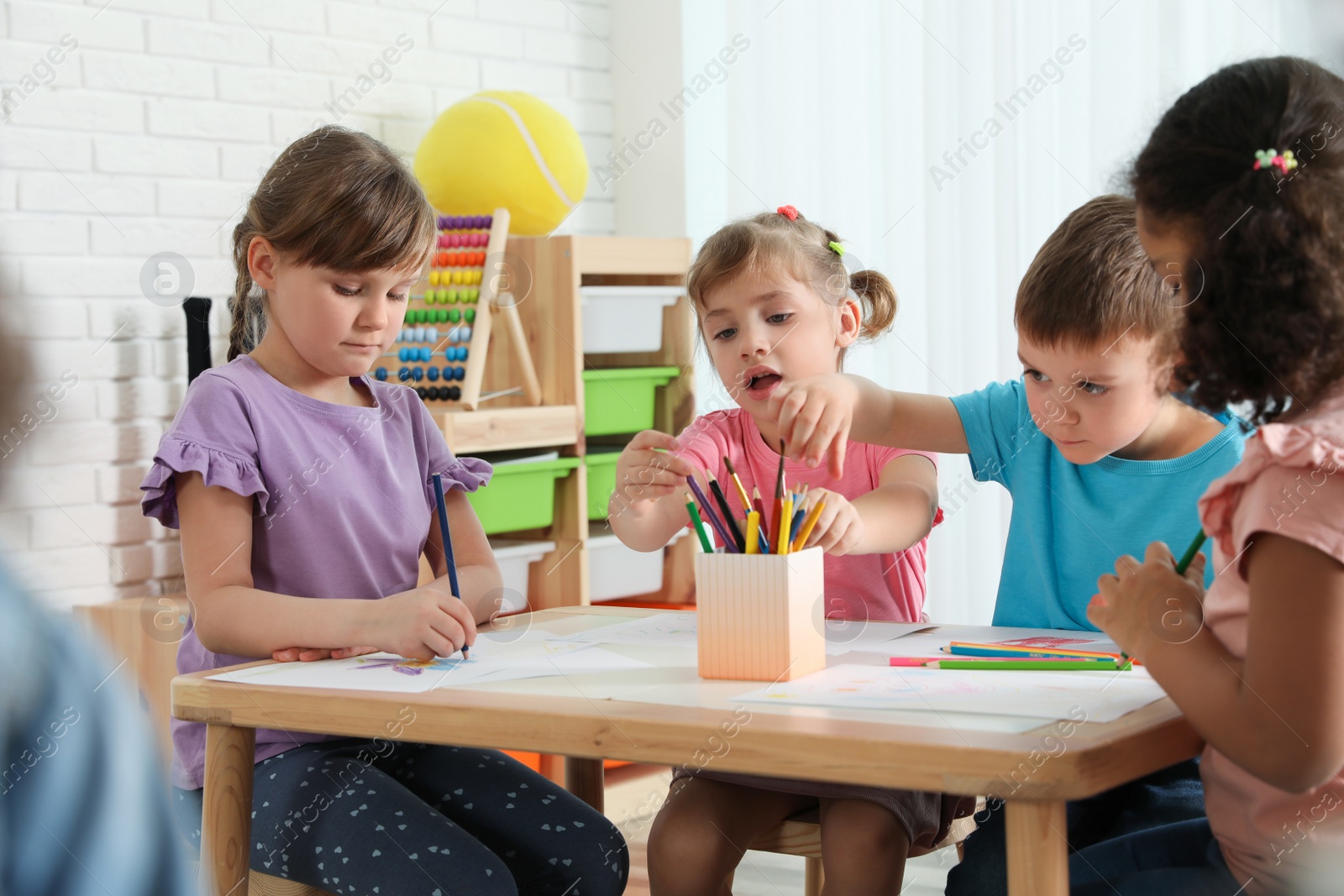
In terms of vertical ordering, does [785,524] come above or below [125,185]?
below

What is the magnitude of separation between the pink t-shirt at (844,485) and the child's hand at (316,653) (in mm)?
478

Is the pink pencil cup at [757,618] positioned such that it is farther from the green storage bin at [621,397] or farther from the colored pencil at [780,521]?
the green storage bin at [621,397]

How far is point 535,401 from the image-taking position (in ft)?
8.57

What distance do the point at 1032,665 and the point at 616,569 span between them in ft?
→ 5.86

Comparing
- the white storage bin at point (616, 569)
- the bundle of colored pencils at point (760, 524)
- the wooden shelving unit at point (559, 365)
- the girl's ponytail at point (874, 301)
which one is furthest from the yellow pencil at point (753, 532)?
the white storage bin at point (616, 569)

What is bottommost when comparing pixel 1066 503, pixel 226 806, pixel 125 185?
pixel 226 806

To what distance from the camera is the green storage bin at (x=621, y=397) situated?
265 centimetres

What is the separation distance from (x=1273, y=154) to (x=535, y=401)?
1.93 metres

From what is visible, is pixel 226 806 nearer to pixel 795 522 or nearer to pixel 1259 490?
pixel 795 522

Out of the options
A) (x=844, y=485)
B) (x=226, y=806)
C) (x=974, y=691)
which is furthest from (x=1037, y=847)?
(x=844, y=485)

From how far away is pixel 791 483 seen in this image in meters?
→ 1.50

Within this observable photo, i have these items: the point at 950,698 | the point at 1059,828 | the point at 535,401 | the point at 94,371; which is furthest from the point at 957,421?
the point at 94,371

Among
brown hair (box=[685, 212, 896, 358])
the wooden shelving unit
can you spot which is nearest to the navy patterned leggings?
brown hair (box=[685, 212, 896, 358])

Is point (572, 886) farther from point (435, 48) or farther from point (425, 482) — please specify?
point (435, 48)
